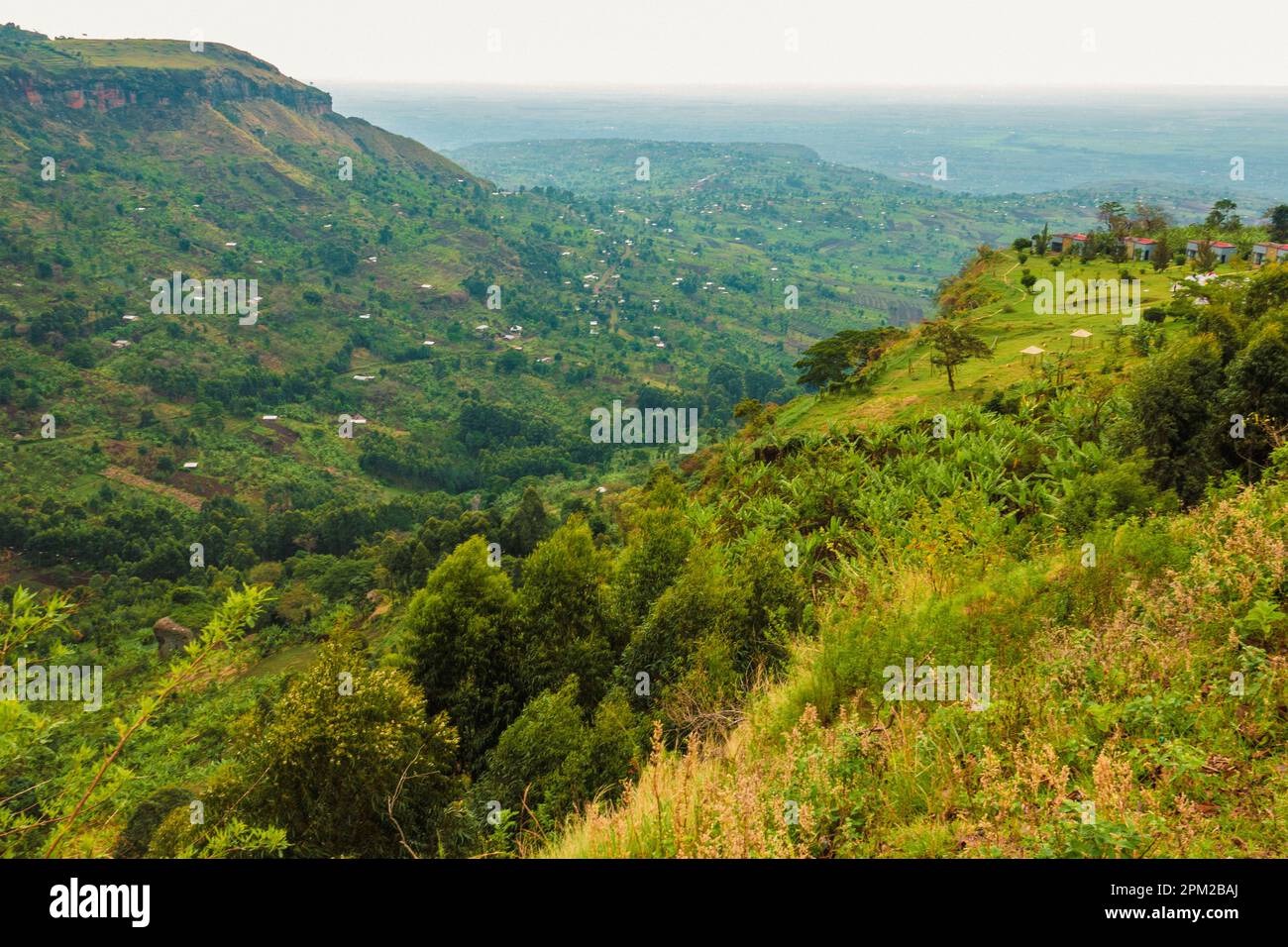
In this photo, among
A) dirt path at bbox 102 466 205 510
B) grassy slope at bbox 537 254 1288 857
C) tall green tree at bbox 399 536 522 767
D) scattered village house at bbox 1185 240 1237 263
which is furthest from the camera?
dirt path at bbox 102 466 205 510

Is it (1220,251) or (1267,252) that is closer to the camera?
(1267,252)

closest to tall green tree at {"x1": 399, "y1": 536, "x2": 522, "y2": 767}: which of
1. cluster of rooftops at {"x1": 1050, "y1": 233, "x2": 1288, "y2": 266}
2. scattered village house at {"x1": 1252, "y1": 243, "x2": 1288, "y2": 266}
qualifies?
cluster of rooftops at {"x1": 1050, "y1": 233, "x2": 1288, "y2": 266}

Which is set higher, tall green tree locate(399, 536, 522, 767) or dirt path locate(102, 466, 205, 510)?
tall green tree locate(399, 536, 522, 767)

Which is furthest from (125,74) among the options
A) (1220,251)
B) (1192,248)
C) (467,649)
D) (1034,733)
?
(1034,733)

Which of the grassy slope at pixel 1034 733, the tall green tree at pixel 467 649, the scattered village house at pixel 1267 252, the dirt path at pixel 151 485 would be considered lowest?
A: the dirt path at pixel 151 485

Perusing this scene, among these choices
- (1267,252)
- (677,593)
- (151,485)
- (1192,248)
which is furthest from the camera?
(151,485)

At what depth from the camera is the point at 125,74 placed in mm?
126688

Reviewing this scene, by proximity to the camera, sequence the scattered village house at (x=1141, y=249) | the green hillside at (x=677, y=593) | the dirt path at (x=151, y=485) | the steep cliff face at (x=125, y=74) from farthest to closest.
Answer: the steep cliff face at (x=125, y=74) < the dirt path at (x=151, y=485) < the scattered village house at (x=1141, y=249) < the green hillside at (x=677, y=593)

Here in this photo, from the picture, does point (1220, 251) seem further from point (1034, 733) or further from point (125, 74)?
point (125, 74)

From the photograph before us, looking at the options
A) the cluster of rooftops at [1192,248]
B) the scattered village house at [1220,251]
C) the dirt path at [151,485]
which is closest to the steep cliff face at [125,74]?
the dirt path at [151,485]

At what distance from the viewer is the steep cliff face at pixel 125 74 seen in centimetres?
11725

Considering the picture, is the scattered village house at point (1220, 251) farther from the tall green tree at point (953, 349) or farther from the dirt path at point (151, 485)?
the dirt path at point (151, 485)

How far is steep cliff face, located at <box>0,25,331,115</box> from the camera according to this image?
385 ft

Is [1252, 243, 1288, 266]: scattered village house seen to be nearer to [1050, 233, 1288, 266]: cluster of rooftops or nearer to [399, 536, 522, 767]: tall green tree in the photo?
[1050, 233, 1288, 266]: cluster of rooftops
